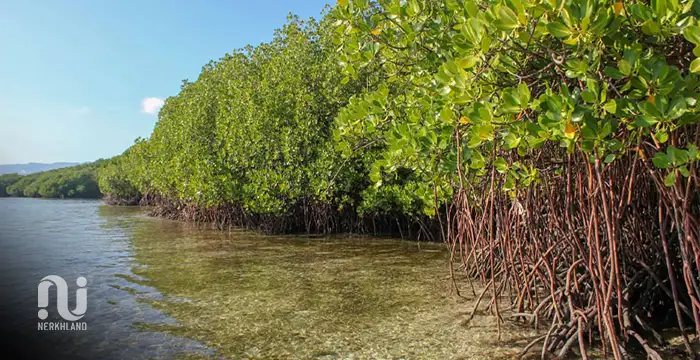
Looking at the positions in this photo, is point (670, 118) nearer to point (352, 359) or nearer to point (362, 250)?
point (352, 359)

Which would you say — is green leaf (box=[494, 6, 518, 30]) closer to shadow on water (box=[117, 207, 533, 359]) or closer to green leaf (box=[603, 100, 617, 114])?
green leaf (box=[603, 100, 617, 114])

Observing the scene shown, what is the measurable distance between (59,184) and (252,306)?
3994 centimetres

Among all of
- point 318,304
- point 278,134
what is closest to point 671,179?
point 318,304

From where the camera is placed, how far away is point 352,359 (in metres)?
2.83

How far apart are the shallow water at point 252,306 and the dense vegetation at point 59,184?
3450 cm

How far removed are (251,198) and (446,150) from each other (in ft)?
25.9

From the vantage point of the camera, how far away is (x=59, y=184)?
123 feet

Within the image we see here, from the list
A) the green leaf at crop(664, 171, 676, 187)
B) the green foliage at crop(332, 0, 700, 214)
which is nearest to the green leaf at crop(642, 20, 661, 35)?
the green foliage at crop(332, 0, 700, 214)

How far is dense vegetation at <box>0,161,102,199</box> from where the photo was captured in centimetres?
3678

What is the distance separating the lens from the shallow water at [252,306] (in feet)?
9.94

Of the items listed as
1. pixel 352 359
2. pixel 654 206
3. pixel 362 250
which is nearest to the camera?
pixel 352 359

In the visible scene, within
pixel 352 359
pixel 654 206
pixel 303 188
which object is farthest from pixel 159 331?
pixel 303 188

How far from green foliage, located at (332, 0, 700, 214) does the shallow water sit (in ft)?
4.00

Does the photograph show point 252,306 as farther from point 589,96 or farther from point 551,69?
point 589,96
